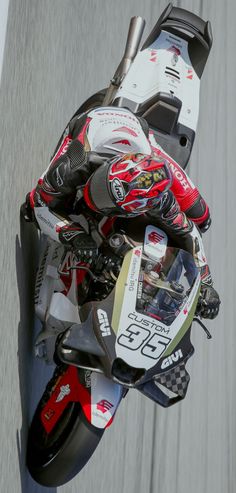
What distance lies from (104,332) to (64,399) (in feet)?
1.15

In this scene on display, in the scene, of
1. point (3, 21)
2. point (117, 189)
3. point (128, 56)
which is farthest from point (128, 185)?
point (128, 56)

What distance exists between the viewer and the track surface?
2737 mm

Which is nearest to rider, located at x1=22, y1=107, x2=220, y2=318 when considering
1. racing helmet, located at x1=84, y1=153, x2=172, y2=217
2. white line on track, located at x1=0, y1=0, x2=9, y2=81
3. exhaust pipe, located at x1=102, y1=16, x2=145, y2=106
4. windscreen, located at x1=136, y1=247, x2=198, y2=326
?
racing helmet, located at x1=84, y1=153, x2=172, y2=217

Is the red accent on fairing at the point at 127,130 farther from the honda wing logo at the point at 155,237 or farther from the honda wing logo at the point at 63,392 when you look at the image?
the honda wing logo at the point at 63,392

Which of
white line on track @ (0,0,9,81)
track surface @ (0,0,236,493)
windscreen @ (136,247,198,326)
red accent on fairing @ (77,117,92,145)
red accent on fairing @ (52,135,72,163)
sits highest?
white line on track @ (0,0,9,81)

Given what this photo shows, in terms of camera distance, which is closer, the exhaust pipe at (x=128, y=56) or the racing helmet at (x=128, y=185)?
the racing helmet at (x=128, y=185)

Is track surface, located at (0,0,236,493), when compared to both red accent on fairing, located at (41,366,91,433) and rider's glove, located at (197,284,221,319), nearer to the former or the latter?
red accent on fairing, located at (41,366,91,433)

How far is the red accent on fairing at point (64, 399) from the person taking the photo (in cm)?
244

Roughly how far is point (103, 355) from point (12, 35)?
1087 mm

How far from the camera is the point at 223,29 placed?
633 cm

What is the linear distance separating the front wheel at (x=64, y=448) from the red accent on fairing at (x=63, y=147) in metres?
0.63

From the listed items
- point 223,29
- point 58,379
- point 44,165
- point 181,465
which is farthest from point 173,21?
point 223,29

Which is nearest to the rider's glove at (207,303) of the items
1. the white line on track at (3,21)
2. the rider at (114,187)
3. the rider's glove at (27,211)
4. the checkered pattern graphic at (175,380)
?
the rider at (114,187)

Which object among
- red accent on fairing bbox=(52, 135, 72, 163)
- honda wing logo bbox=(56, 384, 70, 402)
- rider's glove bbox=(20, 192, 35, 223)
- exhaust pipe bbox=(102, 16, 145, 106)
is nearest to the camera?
honda wing logo bbox=(56, 384, 70, 402)
